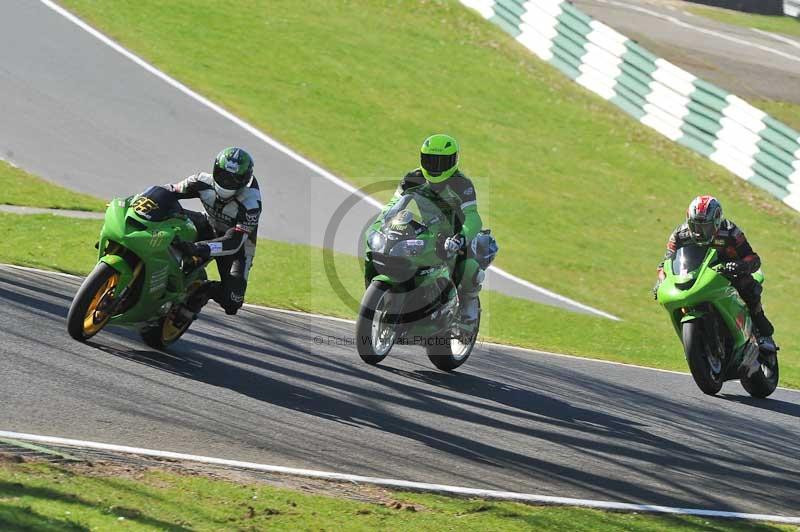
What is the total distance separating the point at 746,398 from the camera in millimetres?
13062

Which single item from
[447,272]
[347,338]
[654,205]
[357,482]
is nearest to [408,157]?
[654,205]

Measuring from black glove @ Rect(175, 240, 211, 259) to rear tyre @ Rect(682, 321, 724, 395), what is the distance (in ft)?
16.8

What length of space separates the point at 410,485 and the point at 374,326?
3.29 m

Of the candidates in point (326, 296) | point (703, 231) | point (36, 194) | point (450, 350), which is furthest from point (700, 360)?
point (36, 194)

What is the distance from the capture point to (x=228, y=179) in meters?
10.3

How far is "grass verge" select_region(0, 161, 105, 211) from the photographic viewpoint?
57.3 feet

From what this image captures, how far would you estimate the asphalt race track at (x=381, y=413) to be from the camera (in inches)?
324

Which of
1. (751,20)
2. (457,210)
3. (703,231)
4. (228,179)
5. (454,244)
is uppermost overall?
(751,20)

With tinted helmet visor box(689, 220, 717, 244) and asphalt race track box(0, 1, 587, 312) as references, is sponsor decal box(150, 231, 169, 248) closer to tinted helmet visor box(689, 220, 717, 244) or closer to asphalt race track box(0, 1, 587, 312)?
tinted helmet visor box(689, 220, 717, 244)

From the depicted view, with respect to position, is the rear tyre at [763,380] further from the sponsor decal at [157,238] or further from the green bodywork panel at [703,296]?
the sponsor decal at [157,238]

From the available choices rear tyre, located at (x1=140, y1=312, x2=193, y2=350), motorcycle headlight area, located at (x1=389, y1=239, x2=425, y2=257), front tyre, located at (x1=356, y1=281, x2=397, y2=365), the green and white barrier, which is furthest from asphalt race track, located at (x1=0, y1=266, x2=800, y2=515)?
the green and white barrier

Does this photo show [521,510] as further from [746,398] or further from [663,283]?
[746,398]

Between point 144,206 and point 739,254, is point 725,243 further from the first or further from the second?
point 144,206

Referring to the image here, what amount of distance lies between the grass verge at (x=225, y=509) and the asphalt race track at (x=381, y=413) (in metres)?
0.55
